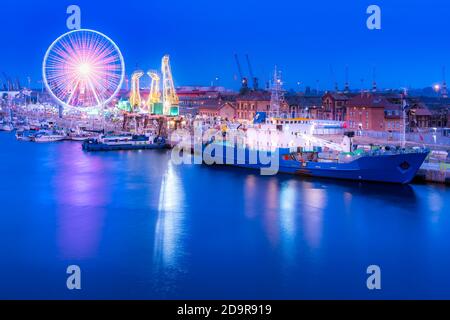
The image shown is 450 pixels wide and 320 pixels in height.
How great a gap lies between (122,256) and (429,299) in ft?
10.1

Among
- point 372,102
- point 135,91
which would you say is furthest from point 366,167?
point 135,91

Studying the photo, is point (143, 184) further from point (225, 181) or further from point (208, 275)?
point (208, 275)

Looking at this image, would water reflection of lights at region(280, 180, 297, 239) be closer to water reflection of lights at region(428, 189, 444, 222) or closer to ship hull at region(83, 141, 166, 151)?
water reflection of lights at region(428, 189, 444, 222)

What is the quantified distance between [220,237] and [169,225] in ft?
2.72

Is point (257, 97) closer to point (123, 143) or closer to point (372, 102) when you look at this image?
point (123, 143)

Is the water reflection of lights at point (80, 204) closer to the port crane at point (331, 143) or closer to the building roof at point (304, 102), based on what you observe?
the port crane at point (331, 143)

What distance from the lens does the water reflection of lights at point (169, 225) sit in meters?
5.87

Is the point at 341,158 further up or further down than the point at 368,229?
further up

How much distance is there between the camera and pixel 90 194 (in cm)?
938

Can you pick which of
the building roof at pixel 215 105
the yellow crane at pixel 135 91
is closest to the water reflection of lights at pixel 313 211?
the yellow crane at pixel 135 91

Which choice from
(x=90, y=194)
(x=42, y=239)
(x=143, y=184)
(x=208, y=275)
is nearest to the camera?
(x=208, y=275)

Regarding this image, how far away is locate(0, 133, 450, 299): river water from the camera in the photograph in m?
5.17

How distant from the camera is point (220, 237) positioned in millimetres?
6711
